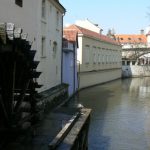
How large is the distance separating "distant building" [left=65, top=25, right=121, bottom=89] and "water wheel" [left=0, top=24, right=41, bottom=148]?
27.4 metres

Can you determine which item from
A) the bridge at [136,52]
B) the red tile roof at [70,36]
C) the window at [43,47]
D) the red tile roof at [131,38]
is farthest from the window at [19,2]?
the red tile roof at [131,38]

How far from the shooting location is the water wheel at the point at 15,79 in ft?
33.5

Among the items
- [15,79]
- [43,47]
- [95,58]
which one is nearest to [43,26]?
[43,47]

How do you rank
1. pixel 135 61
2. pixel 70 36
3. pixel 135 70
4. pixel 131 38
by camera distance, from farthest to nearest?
pixel 131 38
pixel 135 61
pixel 135 70
pixel 70 36

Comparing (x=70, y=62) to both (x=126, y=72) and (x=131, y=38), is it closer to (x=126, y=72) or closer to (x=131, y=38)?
(x=126, y=72)

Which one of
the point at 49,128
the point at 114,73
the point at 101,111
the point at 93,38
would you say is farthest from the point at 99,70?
the point at 49,128

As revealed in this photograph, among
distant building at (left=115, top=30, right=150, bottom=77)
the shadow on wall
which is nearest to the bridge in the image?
distant building at (left=115, top=30, right=150, bottom=77)

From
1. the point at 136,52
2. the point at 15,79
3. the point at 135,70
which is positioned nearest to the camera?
the point at 15,79

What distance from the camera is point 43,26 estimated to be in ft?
72.9

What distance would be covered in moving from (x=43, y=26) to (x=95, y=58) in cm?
2585

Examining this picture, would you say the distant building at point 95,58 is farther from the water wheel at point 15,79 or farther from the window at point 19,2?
the water wheel at point 15,79

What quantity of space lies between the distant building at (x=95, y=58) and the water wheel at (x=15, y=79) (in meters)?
27.4

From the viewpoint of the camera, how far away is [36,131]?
1239 cm

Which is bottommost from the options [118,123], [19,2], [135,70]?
[118,123]
